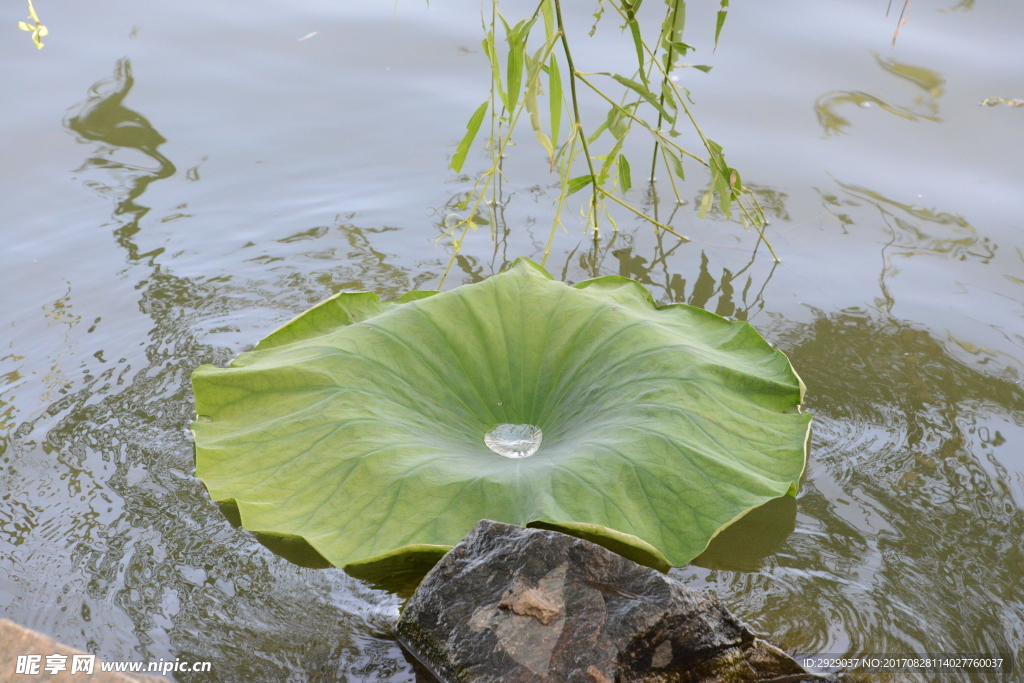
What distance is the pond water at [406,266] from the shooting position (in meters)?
1.33

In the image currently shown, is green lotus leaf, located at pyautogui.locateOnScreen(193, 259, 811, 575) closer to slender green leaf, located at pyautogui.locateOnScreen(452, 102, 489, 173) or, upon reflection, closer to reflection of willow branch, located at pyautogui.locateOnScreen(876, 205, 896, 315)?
slender green leaf, located at pyautogui.locateOnScreen(452, 102, 489, 173)

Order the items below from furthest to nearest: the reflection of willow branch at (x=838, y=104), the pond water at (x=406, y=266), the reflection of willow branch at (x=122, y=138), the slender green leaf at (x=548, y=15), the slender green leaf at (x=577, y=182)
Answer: the reflection of willow branch at (x=838, y=104) → the reflection of willow branch at (x=122, y=138) → the slender green leaf at (x=577, y=182) → the slender green leaf at (x=548, y=15) → the pond water at (x=406, y=266)

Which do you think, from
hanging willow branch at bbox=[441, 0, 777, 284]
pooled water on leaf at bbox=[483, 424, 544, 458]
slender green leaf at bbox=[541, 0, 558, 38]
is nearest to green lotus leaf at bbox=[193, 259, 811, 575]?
pooled water on leaf at bbox=[483, 424, 544, 458]

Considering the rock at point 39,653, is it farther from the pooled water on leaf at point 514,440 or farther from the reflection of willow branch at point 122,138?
the reflection of willow branch at point 122,138

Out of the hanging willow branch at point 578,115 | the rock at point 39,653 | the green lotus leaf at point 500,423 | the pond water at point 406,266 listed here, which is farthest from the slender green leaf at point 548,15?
the rock at point 39,653

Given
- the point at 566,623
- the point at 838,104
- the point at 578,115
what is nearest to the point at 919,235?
the point at 838,104

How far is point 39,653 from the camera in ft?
3.90

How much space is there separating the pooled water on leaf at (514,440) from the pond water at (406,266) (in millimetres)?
345

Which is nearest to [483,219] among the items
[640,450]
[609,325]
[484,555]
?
[609,325]

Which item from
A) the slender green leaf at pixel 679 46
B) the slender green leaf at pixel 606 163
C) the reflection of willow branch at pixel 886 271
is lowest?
the reflection of willow branch at pixel 886 271

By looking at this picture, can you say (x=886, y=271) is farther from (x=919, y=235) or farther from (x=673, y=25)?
(x=673, y=25)

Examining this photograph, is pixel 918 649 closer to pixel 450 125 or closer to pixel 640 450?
pixel 640 450

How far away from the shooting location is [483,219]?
8.04 ft

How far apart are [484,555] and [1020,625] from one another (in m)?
0.84
